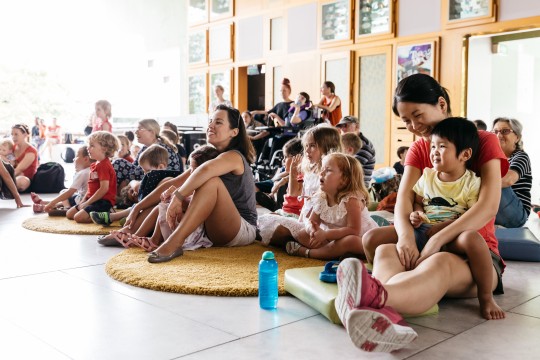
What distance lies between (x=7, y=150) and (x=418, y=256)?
19.6ft

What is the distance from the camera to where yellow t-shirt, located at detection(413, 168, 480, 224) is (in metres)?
2.10

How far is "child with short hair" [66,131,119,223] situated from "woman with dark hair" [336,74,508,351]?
2.78 meters

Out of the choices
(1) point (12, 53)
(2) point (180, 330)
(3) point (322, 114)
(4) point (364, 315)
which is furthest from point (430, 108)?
(1) point (12, 53)

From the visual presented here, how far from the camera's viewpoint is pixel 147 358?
1598 mm

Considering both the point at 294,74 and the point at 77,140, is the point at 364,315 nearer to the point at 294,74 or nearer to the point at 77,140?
the point at 294,74

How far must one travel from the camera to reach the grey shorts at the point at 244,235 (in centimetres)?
332

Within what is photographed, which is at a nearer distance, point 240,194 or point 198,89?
point 240,194

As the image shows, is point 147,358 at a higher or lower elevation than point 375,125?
lower

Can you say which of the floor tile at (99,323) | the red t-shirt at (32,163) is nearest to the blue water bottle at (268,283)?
the floor tile at (99,323)

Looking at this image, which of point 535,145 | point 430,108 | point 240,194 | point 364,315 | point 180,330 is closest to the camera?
point 364,315

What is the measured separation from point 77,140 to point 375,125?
7620mm

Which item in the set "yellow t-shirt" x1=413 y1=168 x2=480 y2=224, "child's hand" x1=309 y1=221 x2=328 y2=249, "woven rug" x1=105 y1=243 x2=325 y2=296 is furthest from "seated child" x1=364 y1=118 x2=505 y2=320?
"child's hand" x1=309 y1=221 x2=328 y2=249

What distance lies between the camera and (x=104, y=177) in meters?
4.46

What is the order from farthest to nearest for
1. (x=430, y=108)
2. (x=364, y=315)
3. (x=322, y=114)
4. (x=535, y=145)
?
(x=535, y=145), (x=322, y=114), (x=430, y=108), (x=364, y=315)
